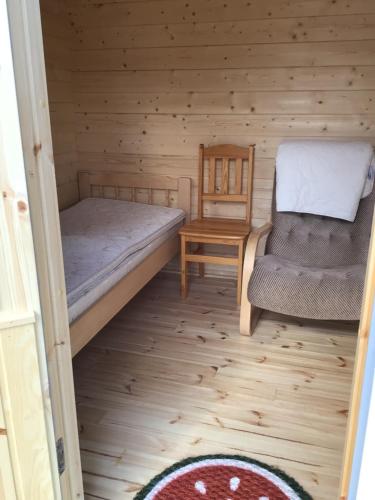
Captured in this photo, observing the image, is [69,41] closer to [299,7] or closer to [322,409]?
[299,7]

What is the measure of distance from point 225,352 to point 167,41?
2249mm

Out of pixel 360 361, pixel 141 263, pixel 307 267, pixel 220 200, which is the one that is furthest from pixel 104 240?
pixel 360 361

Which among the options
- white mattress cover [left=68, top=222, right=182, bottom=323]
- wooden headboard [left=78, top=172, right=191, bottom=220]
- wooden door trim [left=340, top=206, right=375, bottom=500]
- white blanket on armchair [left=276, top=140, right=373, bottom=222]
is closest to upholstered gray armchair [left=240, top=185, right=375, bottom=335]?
white blanket on armchair [left=276, top=140, right=373, bottom=222]

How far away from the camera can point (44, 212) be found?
121 centimetres

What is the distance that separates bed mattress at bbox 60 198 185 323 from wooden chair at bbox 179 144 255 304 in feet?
0.62

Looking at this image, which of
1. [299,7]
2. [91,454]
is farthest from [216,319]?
[299,7]

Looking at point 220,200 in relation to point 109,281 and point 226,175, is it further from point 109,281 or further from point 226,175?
point 109,281

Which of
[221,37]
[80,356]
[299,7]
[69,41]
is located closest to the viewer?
[80,356]

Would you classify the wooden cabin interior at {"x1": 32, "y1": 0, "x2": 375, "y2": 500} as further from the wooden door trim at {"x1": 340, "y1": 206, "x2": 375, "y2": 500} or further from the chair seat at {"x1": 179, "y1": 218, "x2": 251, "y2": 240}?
the wooden door trim at {"x1": 340, "y1": 206, "x2": 375, "y2": 500}

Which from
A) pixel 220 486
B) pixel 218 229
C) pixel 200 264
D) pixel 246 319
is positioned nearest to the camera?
pixel 220 486

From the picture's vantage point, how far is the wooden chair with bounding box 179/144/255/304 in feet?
10.4

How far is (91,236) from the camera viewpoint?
272cm

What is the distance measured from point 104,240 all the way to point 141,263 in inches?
10.0

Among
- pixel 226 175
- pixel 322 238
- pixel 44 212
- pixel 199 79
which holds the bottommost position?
pixel 322 238
